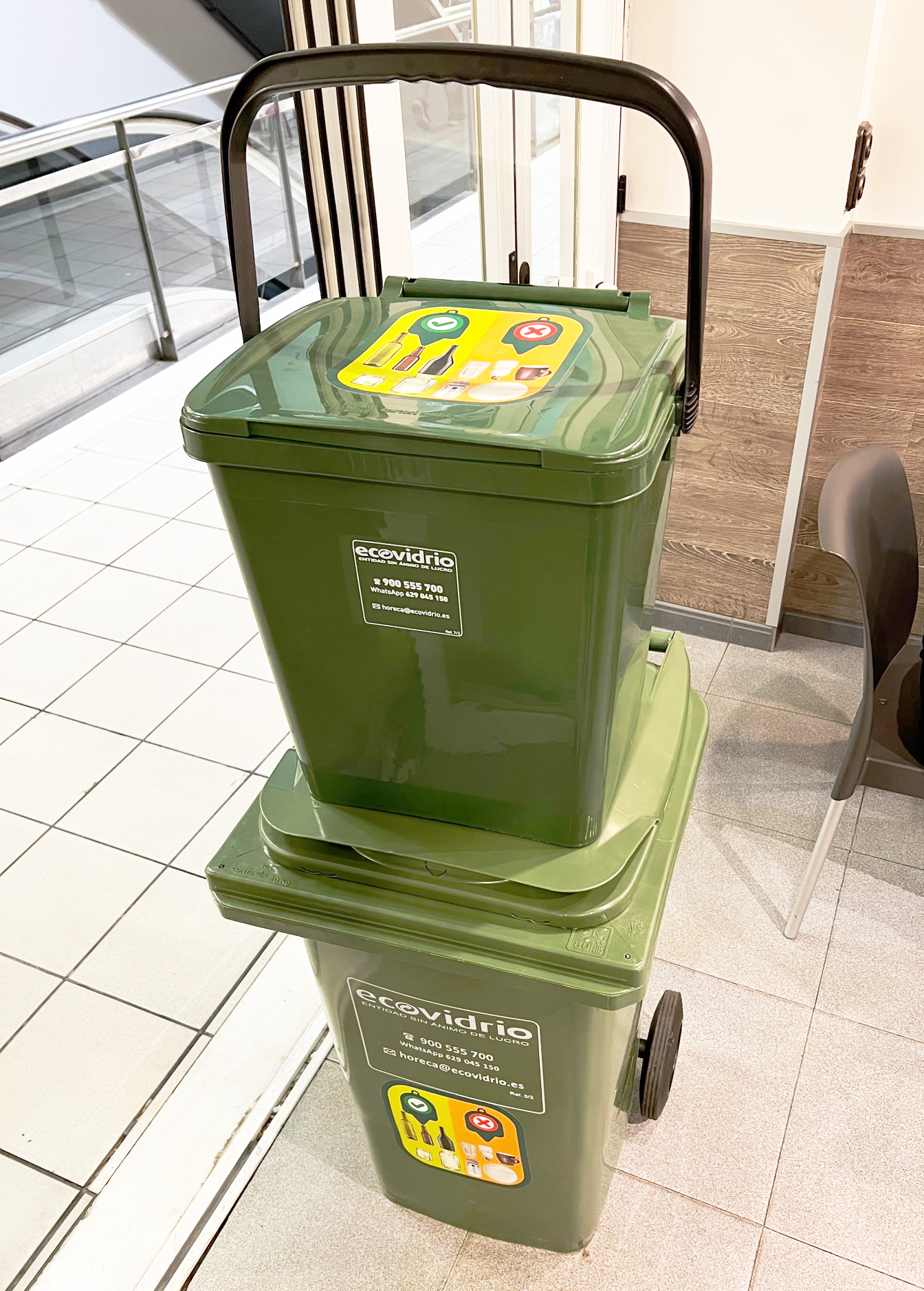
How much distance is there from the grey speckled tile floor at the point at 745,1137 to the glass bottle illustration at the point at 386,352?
1.43 m

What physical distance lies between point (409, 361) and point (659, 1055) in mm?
1209

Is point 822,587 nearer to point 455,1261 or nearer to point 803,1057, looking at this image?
point 803,1057

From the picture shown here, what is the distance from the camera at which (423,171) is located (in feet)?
6.32

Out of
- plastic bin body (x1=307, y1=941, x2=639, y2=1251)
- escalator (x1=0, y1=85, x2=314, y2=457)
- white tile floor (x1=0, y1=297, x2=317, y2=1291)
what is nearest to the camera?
plastic bin body (x1=307, y1=941, x2=639, y2=1251)

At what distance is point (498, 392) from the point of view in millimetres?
862

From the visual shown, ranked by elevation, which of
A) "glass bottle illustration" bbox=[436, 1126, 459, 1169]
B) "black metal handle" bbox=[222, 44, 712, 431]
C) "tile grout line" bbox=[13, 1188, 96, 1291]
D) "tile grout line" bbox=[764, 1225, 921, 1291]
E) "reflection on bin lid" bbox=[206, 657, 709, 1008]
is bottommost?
"tile grout line" bbox=[764, 1225, 921, 1291]

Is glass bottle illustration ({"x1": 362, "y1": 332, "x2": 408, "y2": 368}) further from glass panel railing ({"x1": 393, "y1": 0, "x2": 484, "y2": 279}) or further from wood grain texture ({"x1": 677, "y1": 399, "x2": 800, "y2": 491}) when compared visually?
wood grain texture ({"x1": 677, "y1": 399, "x2": 800, "y2": 491})

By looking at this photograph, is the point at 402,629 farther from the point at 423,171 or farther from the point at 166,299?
the point at 166,299

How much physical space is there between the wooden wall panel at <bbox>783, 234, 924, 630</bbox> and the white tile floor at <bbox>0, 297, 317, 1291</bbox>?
5.62 ft

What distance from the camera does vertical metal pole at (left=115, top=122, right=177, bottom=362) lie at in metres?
4.44

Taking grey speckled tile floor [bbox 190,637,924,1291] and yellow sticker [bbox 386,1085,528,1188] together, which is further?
grey speckled tile floor [bbox 190,637,924,1291]

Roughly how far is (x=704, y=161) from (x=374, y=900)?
0.82 meters

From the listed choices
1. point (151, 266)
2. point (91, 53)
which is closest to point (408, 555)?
point (151, 266)

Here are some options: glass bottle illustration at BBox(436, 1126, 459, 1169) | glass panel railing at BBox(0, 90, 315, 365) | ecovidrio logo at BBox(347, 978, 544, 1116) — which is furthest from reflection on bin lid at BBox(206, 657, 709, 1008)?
glass panel railing at BBox(0, 90, 315, 365)
